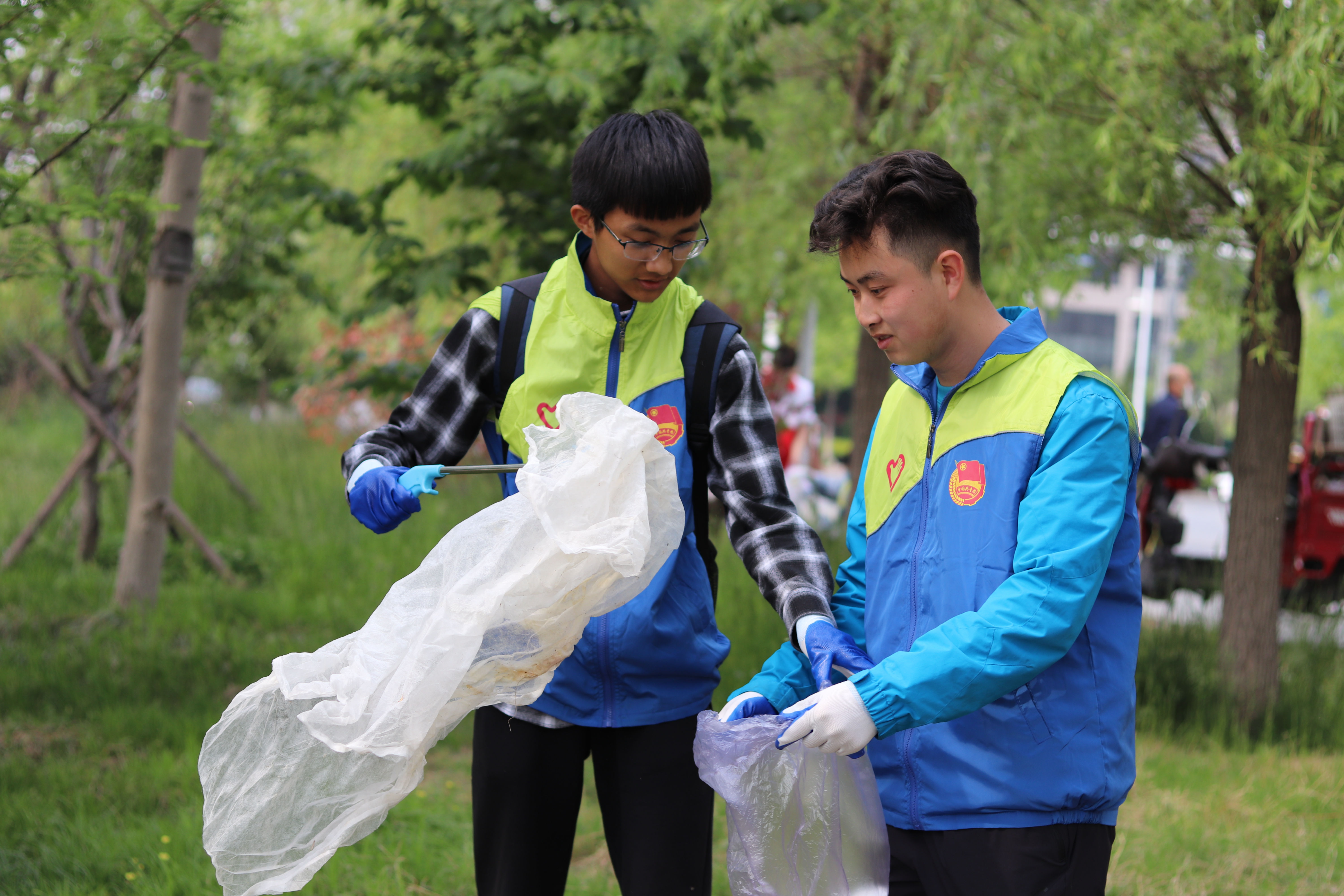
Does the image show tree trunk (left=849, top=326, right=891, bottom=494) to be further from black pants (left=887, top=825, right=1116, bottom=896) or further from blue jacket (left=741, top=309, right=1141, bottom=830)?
black pants (left=887, top=825, right=1116, bottom=896)

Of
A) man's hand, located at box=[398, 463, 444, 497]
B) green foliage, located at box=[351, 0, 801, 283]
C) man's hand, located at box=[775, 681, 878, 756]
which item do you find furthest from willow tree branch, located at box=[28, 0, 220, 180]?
man's hand, located at box=[775, 681, 878, 756]

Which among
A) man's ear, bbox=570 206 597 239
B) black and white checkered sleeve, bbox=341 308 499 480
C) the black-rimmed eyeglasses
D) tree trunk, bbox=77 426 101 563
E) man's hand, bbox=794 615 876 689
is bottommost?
tree trunk, bbox=77 426 101 563

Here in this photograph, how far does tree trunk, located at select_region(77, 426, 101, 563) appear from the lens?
6.61 metres

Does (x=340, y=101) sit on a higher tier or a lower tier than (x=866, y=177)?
higher

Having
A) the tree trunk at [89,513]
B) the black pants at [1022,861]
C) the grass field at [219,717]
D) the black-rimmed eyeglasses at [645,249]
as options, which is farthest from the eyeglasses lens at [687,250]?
the tree trunk at [89,513]

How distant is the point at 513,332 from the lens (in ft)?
6.25

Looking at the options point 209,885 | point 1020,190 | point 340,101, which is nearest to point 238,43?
point 340,101

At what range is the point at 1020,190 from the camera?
5.06m

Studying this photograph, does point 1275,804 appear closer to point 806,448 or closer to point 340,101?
point 340,101

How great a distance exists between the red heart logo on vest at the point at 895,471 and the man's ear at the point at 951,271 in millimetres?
274

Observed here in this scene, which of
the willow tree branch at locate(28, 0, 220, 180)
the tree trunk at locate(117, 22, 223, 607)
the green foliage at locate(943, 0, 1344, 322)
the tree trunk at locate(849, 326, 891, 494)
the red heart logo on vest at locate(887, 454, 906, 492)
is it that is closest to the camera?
the red heart logo on vest at locate(887, 454, 906, 492)

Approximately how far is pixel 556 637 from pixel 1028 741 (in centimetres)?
70

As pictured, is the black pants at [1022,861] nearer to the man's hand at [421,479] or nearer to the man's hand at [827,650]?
the man's hand at [827,650]

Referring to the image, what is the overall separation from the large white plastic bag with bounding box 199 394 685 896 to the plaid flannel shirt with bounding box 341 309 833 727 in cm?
22
